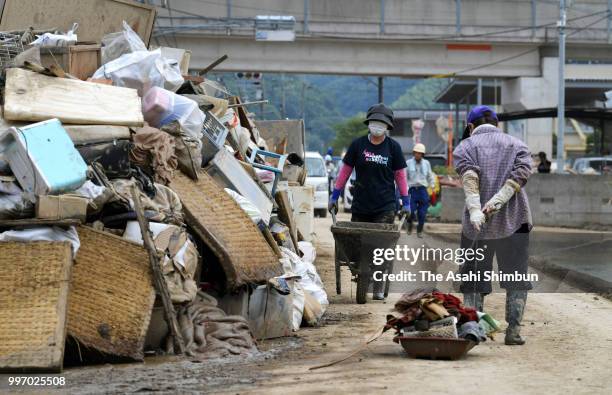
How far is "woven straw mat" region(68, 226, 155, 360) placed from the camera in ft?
26.9

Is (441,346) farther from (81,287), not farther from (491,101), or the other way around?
(491,101)

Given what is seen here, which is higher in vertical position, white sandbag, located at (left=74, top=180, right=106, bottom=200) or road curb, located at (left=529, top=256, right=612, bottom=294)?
white sandbag, located at (left=74, top=180, right=106, bottom=200)

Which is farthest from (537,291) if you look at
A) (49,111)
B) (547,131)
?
(547,131)

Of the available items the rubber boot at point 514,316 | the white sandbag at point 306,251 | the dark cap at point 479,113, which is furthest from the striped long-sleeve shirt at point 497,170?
the white sandbag at point 306,251

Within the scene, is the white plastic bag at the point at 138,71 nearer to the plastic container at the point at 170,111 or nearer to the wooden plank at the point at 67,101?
the plastic container at the point at 170,111

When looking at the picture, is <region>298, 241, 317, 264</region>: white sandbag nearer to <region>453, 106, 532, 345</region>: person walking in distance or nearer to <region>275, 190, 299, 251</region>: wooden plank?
<region>275, 190, 299, 251</region>: wooden plank

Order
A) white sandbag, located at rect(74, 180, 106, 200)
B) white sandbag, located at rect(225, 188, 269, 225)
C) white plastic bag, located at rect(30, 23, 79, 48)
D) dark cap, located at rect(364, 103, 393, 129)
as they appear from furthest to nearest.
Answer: dark cap, located at rect(364, 103, 393, 129), white plastic bag, located at rect(30, 23, 79, 48), white sandbag, located at rect(225, 188, 269, 225), white sandbag, located at rect(74, 180, 106, 200)

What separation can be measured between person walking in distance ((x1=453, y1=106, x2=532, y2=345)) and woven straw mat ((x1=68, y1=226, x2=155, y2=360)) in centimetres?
266

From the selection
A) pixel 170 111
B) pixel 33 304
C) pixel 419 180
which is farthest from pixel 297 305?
pixel 419 180

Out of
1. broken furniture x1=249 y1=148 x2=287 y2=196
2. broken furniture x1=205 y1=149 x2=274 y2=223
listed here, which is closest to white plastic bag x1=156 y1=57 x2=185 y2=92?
broken furniture x1=205 y1=149 x2=274 y2=223

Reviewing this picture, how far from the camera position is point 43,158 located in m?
8.73

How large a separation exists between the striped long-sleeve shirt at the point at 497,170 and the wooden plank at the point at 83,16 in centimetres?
538

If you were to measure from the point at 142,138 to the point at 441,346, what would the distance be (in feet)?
11.1

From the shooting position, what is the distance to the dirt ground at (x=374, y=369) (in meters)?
7.23
